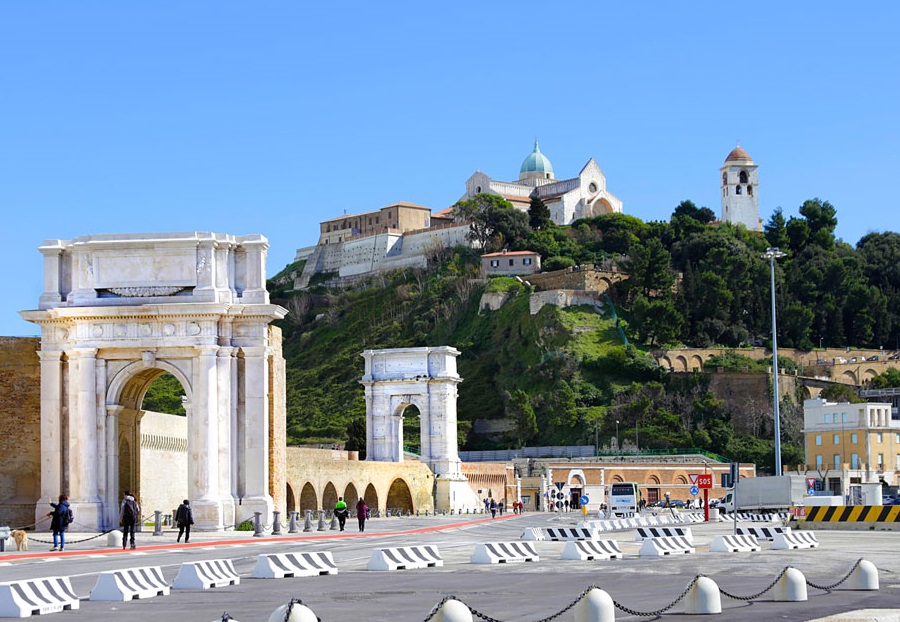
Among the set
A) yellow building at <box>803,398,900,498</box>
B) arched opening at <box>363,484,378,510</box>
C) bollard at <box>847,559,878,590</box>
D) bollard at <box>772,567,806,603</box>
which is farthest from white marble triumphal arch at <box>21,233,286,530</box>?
yellow building at <box>803,398,900,498</box>

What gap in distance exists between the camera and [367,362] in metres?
96.0

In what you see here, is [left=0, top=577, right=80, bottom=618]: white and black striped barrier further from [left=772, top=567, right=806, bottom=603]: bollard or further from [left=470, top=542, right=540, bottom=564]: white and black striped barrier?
[left=470, top=542, right=540, bottom=564]: white and black striped barrier

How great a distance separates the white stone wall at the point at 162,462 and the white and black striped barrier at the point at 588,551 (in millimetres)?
23157

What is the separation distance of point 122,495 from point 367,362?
162ft

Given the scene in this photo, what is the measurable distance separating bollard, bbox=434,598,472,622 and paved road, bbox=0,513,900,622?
3.26m

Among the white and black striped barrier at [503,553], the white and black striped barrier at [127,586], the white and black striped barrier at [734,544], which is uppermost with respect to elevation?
the white and black striped barrier at [127,586]

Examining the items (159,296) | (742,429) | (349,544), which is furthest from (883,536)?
(742,429)

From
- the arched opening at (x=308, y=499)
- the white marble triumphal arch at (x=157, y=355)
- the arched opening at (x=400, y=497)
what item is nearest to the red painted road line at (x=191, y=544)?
the white marble triumphal arch at (x=157, y=355)

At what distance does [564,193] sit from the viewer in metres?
167

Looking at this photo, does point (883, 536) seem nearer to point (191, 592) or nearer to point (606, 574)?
point (606, 574)

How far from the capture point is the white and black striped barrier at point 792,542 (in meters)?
34.2

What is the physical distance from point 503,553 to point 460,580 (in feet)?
19.0

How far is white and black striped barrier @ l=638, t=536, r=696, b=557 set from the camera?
30969 millimetres

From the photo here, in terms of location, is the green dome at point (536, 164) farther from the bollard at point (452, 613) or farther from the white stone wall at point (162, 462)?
the bollard at point (452, 613)
